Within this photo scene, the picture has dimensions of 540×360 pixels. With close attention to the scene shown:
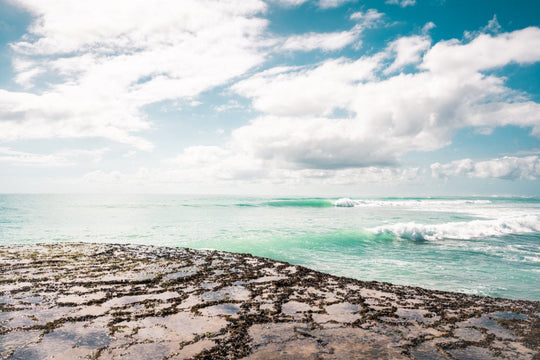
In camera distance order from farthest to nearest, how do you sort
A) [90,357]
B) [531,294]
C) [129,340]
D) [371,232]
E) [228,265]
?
[371,232], [228,265], [531,294], [129,340], [90,357]

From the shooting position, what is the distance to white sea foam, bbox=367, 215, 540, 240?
1017 inches

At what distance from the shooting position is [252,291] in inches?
368

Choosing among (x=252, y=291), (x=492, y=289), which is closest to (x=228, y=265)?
(x=252, y=291)

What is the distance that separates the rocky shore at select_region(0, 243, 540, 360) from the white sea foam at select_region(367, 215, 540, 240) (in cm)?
1730

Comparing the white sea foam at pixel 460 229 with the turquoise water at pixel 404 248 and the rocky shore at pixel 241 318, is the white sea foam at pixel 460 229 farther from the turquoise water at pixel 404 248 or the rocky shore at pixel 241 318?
the rocky shore at pixel 241 318

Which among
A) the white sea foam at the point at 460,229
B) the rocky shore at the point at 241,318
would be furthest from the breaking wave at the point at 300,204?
the rocky shore at the point at 241,318

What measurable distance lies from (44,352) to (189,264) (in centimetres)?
750

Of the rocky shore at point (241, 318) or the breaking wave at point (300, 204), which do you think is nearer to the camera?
the rocky shore at point (241, 318)

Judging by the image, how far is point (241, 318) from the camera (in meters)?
7.15

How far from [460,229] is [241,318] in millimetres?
28152

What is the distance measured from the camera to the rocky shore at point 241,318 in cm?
568

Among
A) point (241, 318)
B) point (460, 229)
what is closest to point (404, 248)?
point (460, 229)

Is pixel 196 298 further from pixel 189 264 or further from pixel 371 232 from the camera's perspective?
pixel 371 232

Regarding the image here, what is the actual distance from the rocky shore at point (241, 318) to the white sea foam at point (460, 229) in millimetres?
17304
